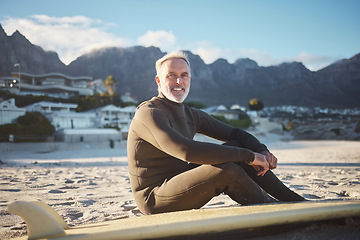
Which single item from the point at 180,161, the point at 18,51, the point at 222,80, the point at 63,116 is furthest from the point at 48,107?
the point at 222,80

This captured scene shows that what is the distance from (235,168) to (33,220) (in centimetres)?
127

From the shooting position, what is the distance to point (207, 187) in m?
1.64

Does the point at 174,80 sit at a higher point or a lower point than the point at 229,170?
higher

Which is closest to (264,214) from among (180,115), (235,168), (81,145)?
(235,168)

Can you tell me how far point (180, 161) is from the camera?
1.94 m

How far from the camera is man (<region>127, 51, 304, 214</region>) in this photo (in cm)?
161

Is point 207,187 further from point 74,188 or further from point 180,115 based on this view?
point 74,188

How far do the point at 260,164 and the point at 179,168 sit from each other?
0.63 metres

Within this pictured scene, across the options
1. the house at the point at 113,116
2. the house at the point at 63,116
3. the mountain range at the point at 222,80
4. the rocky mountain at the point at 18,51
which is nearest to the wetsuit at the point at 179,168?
the rocky mountain at the point at 18,51

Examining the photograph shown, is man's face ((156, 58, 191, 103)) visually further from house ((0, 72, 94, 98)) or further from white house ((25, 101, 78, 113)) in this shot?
house ((0, 72, 94, 98))

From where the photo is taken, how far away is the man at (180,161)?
5.29ft

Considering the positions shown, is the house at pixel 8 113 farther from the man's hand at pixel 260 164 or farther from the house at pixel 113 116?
the man's hand at pixel 260 164

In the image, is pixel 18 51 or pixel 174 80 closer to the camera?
pixel 174 80

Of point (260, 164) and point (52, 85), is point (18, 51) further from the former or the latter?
point (52, 85)
